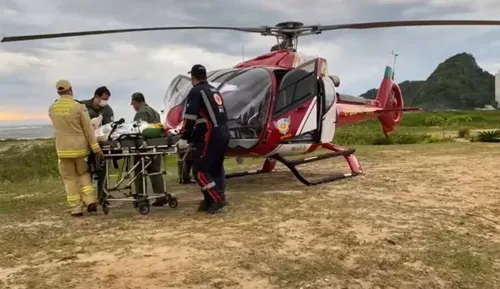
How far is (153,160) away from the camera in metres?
7.03

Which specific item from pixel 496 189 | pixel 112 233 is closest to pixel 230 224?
pixel 112 233

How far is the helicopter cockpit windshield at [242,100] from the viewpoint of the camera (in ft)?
26.1

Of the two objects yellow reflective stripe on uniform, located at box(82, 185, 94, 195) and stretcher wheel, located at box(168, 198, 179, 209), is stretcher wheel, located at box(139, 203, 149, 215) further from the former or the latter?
yellow reflective stripe on uniform, located at box(82, 185, 94, 195)

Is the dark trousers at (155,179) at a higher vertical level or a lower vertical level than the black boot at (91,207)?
higher

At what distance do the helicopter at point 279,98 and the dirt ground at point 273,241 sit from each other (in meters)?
0.79

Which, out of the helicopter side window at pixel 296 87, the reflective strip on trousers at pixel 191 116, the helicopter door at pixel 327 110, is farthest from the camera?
the helicopter door at pixel 327 110

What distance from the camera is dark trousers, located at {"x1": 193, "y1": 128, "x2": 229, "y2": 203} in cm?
660

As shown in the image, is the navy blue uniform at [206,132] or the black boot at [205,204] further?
the black boot at [205,204]

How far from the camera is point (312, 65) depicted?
8906 millimetres

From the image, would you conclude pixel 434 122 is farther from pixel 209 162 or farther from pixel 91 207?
pixel 91 207

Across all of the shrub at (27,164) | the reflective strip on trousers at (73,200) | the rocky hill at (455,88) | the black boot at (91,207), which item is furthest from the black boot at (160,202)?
the rocky hill at (455,88)

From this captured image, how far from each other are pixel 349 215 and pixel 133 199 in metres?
2.62

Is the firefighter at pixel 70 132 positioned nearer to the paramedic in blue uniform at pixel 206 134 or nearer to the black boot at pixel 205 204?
the paramedic in blue uniform at pixel 206 134

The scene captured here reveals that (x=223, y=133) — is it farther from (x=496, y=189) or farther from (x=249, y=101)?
(x=496, y=189)
